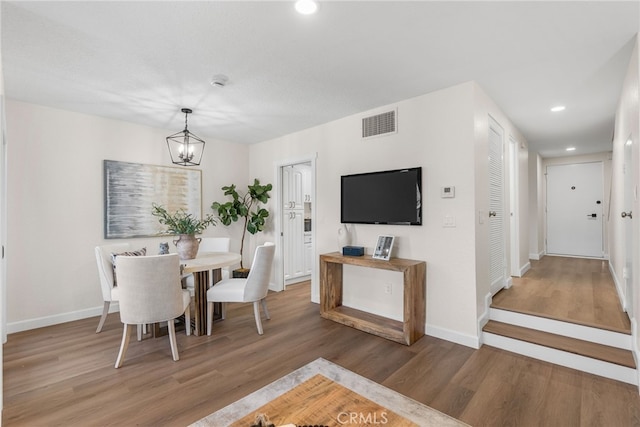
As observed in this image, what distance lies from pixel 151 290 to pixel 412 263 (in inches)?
96.8

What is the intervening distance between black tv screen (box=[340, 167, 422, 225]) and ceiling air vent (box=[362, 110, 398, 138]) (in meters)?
0.50

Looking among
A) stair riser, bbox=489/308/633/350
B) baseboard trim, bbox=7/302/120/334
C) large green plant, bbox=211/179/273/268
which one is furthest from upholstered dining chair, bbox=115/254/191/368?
stair riser, bbox=489/308/633/350

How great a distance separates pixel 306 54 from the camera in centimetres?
243

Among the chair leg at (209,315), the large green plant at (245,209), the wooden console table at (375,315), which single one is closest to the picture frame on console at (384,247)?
the wooden console table at (375,315)

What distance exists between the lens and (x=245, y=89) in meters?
3.08

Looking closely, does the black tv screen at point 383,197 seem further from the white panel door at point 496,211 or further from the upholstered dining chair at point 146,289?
the upholstered dining chair at point 146,289

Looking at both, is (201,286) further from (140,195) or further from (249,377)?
(140,195)

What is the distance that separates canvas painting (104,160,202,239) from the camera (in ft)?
13.0

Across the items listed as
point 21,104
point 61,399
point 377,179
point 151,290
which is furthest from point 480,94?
point 21,104

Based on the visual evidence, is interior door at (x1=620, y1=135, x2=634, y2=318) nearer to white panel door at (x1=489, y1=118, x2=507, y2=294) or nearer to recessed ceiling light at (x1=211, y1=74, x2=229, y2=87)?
white panel door at (x1=489, y1=118, x2=507, y2=294)

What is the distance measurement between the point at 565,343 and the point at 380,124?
2.81 meters

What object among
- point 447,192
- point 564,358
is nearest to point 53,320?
point 447,192

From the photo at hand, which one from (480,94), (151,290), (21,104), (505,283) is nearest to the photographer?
(151,290)

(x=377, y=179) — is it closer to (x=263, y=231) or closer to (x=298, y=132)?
(x=298, y=132)
